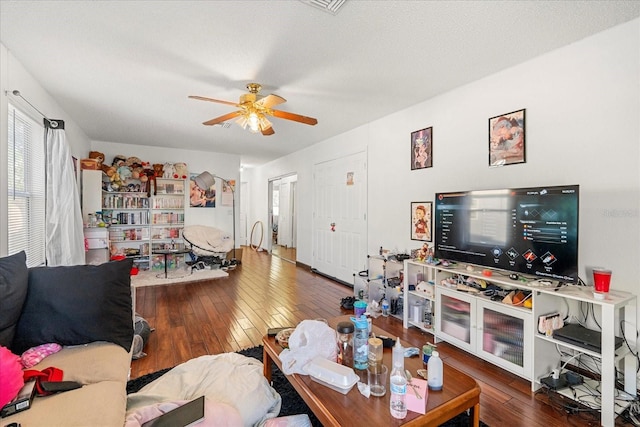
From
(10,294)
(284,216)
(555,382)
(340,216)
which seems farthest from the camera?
(284,216)

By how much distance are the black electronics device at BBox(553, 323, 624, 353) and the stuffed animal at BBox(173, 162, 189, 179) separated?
636 cm

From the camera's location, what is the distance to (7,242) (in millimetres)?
2355

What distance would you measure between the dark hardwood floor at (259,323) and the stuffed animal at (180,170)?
2.40 m

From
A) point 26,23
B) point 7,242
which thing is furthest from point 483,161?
point 7,242

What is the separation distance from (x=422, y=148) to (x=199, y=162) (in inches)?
193

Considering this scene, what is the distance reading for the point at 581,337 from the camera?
1.88 meters

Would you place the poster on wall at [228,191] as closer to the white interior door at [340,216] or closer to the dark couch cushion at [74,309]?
the white interior door at [340,216]

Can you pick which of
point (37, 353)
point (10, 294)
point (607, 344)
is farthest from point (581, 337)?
point (10, 294)

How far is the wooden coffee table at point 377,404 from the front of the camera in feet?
3.92

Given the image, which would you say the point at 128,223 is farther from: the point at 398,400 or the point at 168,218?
the point at 398,400

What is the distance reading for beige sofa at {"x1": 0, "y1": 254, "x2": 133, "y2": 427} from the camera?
1389 millimetres

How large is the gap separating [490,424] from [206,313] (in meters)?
2.91

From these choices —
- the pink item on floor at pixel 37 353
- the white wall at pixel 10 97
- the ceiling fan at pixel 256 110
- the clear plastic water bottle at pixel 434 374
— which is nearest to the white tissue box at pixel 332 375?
the clear plastic water bottle at pixel 434 374

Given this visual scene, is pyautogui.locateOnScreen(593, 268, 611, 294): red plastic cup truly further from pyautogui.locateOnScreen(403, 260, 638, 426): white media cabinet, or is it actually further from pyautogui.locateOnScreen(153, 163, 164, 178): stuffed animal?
pyautogui.locateOnScreen(153, 163, 164, 178): stuffed animal
